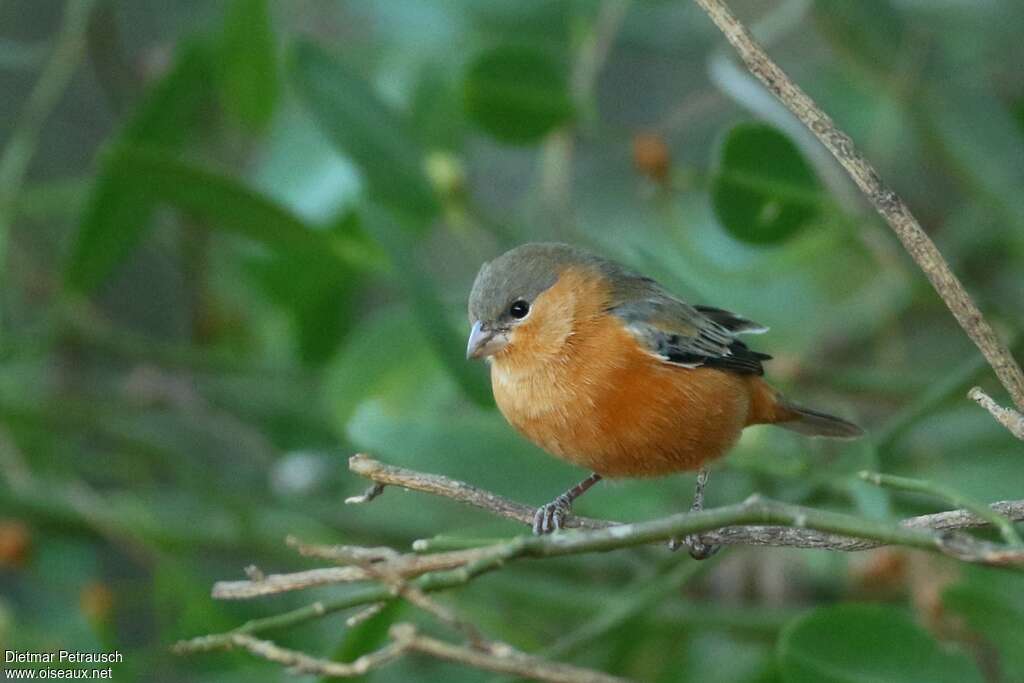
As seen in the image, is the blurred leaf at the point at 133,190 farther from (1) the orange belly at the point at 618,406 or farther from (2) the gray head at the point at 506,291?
(1) the orange belly at the point at 618,406

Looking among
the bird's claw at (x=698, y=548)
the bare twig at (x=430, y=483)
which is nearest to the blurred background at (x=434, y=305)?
the bird's claw at (x=698, y=548)

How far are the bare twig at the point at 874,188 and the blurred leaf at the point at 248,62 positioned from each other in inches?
91.3

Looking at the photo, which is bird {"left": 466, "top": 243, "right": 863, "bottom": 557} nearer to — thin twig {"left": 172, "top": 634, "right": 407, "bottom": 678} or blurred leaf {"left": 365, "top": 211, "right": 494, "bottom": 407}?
blurred leaf {"left": 365, "top": 211, "right": 494, "bottom": 407}

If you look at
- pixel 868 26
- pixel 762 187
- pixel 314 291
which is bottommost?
pixel 762 187

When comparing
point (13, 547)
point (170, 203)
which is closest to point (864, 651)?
point (170, 203)

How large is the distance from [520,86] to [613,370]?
1.07m

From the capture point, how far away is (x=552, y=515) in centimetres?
280

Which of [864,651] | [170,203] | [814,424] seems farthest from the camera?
[170,203]

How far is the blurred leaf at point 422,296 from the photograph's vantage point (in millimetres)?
2994

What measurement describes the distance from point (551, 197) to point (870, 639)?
6.23 feet

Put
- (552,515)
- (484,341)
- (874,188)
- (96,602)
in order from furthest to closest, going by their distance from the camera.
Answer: (96,602) < (484,341) < (552,515) < (874,188)

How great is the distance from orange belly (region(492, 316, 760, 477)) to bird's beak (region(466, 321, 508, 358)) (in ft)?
0.18

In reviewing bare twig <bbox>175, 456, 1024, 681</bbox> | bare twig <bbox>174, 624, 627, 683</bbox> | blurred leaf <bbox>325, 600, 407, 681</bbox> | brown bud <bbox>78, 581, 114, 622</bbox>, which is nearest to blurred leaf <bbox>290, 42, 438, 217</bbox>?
blurred leaf <bbox>325, 600, 407, 681</bbox>

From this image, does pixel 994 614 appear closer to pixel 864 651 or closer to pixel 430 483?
pixel 864 651
